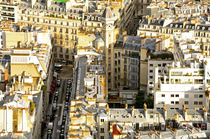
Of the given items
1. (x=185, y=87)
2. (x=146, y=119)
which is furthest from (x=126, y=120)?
(x=185, y=87)

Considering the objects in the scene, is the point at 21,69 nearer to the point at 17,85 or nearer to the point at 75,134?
the point at 17,85

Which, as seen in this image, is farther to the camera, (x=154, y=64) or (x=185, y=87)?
(x=154, y=64)

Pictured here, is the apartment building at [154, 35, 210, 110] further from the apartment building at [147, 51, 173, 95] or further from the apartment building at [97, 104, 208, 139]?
the apartment building at [147, 51, 173, 95]

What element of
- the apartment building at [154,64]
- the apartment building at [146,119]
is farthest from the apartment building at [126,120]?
the apartment building at [154,64]

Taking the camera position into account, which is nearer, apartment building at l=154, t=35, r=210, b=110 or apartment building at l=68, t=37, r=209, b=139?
apartment building at l=68, t=37, r=209, b=139

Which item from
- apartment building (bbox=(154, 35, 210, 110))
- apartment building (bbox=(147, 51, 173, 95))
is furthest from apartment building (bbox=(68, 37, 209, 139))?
apartment building (bbox=(147, 51, 173, 95))

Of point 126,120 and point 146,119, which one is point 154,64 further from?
point 126,120

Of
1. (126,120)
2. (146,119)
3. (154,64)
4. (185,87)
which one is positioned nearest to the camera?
(126,120)

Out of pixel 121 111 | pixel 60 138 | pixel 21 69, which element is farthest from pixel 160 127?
pixel 21 69

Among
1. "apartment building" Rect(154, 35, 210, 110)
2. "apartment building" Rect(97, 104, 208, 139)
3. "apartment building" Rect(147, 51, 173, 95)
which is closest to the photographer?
"apartment building" Rect(97, 104, 208, 139)

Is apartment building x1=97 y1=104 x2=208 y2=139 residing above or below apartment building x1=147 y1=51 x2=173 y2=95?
below

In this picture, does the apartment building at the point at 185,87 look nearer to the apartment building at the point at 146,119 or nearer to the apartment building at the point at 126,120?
the apartment building at the point at 126,120
